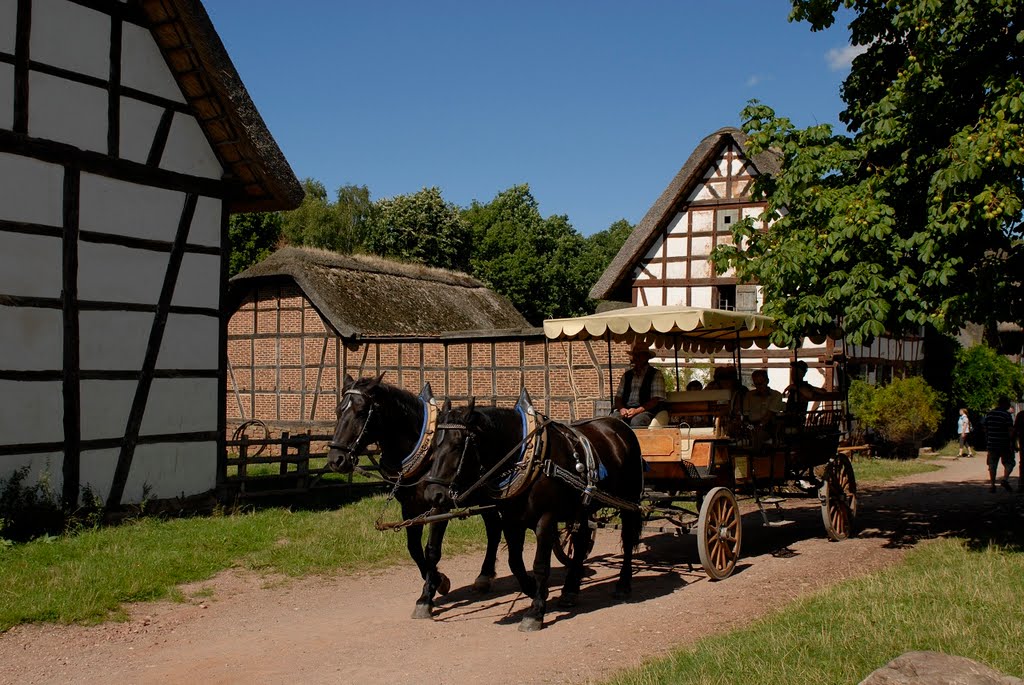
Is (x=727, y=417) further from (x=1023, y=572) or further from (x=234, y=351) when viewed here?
(x=234, y=351)

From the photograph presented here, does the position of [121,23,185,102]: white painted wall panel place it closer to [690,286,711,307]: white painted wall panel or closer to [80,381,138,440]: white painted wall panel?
[80,381,138,440]: white painted wall panel

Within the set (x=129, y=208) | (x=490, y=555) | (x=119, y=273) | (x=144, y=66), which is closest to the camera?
(x=490, y=555)

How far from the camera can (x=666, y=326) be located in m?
9.36

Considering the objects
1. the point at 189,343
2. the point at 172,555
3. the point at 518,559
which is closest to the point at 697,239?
the point at 189,343

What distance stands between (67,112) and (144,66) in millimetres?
1439

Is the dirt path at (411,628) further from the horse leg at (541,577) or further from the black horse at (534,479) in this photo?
the black horse at (534,479)

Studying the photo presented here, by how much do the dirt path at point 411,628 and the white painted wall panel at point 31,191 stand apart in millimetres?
4966

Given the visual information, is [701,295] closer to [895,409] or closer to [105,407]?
[895,409]

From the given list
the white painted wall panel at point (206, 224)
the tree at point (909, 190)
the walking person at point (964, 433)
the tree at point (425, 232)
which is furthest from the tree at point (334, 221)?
the tree at point (909, 190)

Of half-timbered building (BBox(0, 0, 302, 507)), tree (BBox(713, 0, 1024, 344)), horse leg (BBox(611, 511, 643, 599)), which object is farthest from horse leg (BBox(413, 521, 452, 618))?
half-timbered building (BBox(0, 0, 302, 507))

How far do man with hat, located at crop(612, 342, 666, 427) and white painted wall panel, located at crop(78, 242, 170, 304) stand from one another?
6.58 meters

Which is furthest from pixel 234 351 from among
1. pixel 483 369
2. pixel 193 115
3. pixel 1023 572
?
pixel 1023 572

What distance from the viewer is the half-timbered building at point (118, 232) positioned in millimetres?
11109

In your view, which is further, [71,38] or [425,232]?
[425,232]
